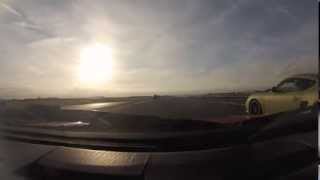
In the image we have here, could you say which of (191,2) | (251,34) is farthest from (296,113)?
(191,2)

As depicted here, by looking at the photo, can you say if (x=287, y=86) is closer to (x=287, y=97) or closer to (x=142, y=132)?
(x=287, y=97)

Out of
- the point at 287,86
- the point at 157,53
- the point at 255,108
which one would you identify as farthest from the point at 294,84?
the point at 157,53

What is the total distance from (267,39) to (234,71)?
0.20 metres

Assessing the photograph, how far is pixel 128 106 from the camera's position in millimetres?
2049

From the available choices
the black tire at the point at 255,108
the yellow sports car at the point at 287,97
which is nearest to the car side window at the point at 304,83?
the yellow sports car at the point at 287,97

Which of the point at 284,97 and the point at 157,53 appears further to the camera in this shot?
the point at 284,97

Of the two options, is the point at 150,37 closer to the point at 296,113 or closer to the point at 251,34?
the point at 251,34

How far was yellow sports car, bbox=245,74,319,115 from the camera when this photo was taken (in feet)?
6.57

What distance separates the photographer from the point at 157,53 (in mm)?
1896

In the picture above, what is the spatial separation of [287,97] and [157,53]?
2.11 feet

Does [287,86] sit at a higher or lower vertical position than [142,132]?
higher

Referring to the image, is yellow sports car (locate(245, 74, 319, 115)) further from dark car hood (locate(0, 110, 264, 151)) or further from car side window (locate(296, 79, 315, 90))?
dark car hood (locate(0, 110, 264, 151))

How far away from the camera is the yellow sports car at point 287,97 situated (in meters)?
2.00

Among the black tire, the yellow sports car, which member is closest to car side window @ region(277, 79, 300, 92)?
the yellow sports car
